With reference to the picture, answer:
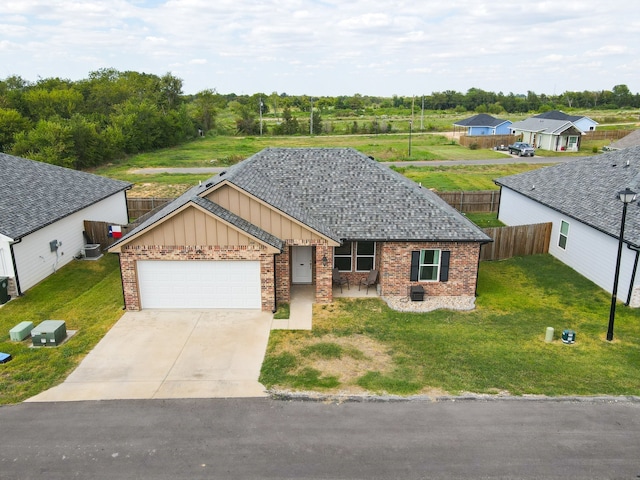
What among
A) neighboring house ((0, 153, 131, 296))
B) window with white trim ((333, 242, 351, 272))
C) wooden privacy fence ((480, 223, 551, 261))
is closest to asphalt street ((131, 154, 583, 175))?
neighboring house ((0, 153, 131, 296))

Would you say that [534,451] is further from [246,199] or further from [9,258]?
[9,258]

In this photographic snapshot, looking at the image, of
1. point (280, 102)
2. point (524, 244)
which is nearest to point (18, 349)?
point (524, 244)

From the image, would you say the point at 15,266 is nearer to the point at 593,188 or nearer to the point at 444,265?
the point at 444,265

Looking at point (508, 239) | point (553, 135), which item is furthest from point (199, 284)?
point (553, 135)

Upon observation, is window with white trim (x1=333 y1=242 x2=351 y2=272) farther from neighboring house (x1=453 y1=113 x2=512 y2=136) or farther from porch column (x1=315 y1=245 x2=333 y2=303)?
neighboring house (x1=453 y1=113 x2=512 y2=136)

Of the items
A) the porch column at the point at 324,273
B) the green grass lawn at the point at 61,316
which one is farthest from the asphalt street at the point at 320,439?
the porch column at the point at 324,273

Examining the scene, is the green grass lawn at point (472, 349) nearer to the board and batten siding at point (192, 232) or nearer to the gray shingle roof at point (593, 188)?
the gray shingle roof at point (593, 188)

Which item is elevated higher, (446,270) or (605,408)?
(446,270)
